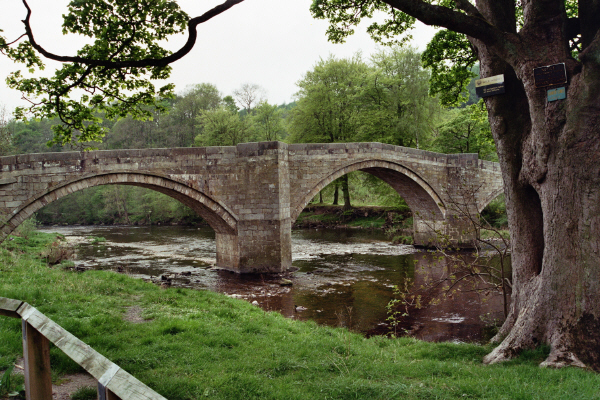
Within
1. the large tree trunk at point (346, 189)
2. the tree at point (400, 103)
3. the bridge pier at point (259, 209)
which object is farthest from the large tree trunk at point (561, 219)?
the large tree trunk at point (346, 189)

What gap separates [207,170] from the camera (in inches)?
460

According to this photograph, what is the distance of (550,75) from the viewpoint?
145 inches

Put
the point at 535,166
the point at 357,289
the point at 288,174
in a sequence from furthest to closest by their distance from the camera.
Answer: the point at 288,174
the point at 357,289
the point at 535,166

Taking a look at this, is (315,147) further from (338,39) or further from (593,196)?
(593,196)

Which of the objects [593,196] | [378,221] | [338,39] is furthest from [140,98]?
[378,221]

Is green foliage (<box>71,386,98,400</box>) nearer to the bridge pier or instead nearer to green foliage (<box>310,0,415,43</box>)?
green foliage (<box>310,0,415,43</box>)

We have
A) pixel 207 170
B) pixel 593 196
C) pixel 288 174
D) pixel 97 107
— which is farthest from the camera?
pixel 288 174

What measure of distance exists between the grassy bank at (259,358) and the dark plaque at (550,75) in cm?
239

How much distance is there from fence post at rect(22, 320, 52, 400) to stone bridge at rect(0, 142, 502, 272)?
8485mm

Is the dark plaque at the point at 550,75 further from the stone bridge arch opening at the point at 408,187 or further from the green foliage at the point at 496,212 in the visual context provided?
the green foliage at the point at 496,212

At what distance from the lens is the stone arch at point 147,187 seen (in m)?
9.64

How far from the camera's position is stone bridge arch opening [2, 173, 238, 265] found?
9648mm

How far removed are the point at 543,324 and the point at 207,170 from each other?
375 inches

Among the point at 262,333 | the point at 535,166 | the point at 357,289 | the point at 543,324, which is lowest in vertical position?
the point at 357,289
